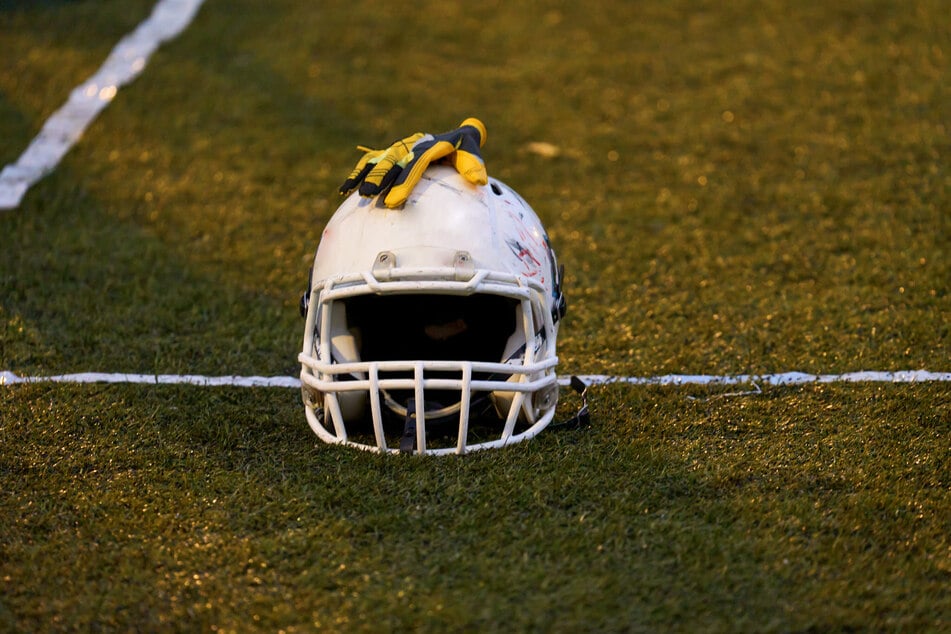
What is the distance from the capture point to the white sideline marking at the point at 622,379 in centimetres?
334

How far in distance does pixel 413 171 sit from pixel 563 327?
3.65 ft

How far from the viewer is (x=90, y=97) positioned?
5.70 m

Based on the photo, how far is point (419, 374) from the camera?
270cm

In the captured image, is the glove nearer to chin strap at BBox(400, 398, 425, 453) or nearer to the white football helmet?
the white football helmet

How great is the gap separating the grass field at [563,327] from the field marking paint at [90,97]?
97 millimetres

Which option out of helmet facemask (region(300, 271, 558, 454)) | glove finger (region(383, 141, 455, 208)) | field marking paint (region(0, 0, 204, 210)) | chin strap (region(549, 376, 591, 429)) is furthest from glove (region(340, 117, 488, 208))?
field marking paint (region(0, 0, 204, 210))

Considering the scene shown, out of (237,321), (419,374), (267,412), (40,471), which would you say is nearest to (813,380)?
(419,374)

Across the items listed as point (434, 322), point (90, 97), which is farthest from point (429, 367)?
point (90, 97)

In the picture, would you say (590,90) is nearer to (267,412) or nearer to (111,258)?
(111,258)

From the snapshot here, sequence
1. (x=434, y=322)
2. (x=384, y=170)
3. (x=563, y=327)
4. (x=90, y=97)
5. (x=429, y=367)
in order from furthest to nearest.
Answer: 1. (x=90, y=97)
2. (x=563, y=327)
3. (x=434, y=322)
4. (x=384, y=170)
5. (x=429, y=367)

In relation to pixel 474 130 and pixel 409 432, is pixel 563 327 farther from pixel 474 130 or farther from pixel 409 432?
pixel 409 432

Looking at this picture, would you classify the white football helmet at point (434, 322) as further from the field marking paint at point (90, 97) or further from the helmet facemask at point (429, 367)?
the field marking paint at point (90, 97)

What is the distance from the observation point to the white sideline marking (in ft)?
10.9

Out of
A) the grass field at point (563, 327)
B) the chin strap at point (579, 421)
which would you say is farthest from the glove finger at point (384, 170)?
the chin strap at point (579, 421)
